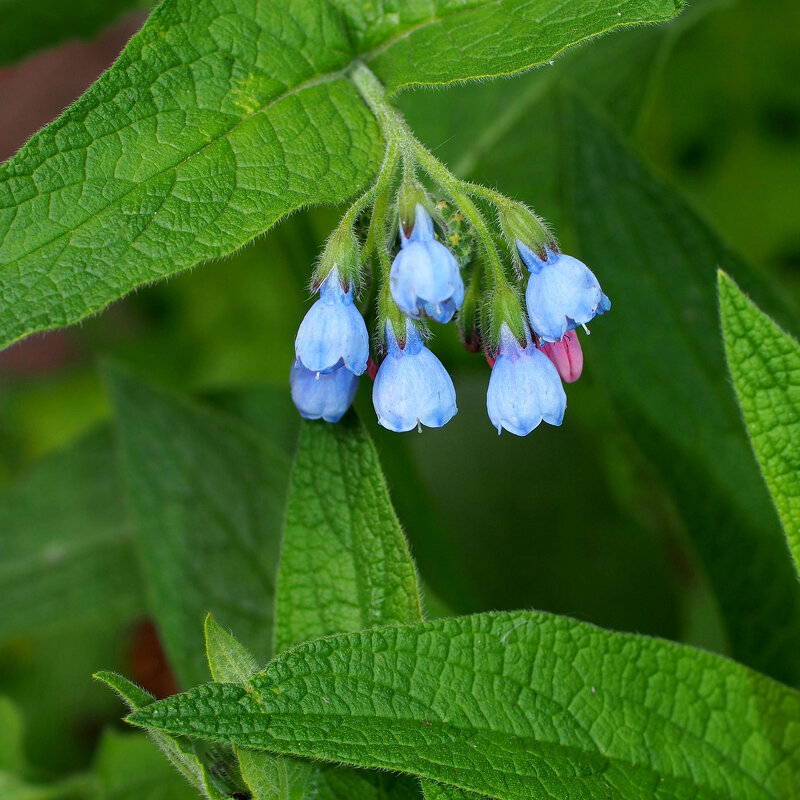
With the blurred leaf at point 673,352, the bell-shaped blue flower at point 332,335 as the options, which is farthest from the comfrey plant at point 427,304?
the blurred leaf at point 673,352

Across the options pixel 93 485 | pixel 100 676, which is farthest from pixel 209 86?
pixel 93 485

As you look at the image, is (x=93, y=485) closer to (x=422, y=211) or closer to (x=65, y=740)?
(x=65, y=740)

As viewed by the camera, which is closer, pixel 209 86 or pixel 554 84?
pixel 209 86

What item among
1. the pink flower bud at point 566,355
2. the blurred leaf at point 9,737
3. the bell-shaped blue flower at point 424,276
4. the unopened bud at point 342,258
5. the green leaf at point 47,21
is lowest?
the blurred leaf at point 9,737

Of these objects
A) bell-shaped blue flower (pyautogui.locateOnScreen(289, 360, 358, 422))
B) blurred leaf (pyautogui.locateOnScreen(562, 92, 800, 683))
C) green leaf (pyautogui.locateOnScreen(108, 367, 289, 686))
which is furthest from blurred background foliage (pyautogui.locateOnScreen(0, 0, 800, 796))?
bell-shaped blue flower (pyautogui.locateOnScreen(289, 360, 358, 422))

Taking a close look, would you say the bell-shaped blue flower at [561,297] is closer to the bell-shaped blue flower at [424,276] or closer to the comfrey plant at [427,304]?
the comfrey plant at [427,304]
